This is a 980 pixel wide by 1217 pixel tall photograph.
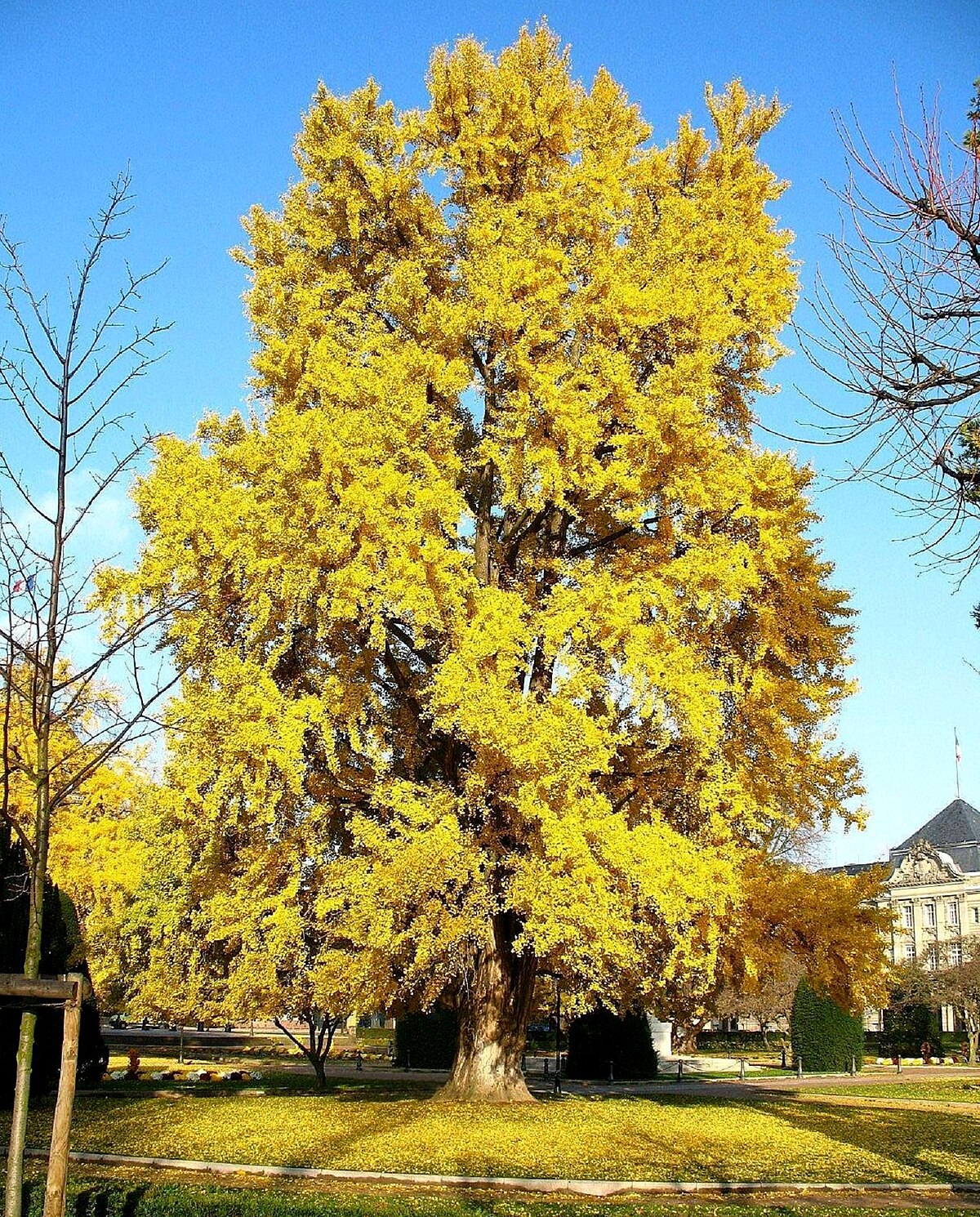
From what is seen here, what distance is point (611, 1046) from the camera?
86.3ft

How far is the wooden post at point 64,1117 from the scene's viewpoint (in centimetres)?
639

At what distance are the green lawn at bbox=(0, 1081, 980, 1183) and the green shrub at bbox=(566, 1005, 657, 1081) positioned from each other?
852 cm

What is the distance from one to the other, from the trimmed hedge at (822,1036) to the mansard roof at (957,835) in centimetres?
3529

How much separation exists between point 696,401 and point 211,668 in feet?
24.2

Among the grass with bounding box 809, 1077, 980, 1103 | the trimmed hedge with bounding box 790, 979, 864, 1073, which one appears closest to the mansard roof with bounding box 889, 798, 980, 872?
the trimmed hedge with bounding box 790, 979, 864, 1073

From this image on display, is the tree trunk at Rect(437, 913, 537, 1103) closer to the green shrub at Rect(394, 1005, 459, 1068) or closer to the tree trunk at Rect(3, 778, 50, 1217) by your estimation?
the tree trunk at Rect(3, 778, 50, 1217)

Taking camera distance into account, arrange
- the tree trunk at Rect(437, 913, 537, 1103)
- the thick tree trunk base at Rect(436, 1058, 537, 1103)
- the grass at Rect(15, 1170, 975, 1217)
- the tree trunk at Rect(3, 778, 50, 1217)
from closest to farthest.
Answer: the tree trunk at Rect(3, 778, 50, 1217), the grass at Rect(15, 1170, 975, 1217), the thick tree trunk base at Rect(436, 1058, 537, 1103), the tree trunk at Rect(437, 913, 537, 1103)

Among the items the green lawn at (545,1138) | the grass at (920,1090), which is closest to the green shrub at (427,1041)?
the grass at (920,1090)

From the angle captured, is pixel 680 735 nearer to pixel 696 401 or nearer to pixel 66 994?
pixel 696 401

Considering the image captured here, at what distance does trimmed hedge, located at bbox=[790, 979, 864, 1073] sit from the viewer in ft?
105

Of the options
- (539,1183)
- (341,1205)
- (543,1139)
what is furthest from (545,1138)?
(341,1205)

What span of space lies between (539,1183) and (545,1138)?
2.62 meters

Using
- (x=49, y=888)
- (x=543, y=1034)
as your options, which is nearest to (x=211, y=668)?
(x=49, y=888)

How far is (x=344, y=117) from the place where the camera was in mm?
17016
